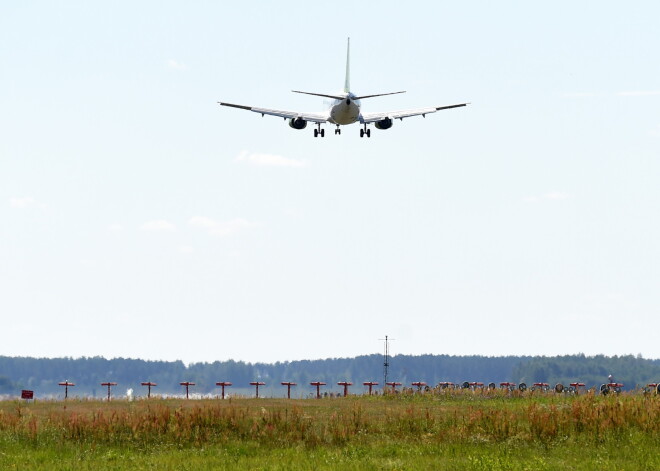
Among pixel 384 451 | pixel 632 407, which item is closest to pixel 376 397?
pixel 632 407

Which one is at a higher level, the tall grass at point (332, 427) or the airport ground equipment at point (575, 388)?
the airport ground equipment at point (575, 388)

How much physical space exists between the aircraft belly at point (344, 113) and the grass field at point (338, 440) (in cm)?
3641

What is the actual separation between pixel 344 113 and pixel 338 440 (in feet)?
138

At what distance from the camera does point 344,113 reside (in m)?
70.2

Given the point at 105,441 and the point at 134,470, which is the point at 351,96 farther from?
the point at 134,470

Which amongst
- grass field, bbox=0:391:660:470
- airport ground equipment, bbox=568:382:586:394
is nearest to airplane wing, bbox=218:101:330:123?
airport ground equipment, bbox=568:382:586:394

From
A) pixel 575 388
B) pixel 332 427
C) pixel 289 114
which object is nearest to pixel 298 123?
pixel 289 114

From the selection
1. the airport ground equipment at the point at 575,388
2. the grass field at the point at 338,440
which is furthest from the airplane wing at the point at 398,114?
the grass field at the point at 338,440

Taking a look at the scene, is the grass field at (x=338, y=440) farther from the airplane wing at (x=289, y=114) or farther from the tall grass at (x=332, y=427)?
the airplane wing at (x=289, y=114)

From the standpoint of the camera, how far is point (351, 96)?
230 ft

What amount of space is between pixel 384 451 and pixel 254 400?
19556 mm

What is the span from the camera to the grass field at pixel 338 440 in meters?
26.7

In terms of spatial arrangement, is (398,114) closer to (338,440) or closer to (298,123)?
(298,123)

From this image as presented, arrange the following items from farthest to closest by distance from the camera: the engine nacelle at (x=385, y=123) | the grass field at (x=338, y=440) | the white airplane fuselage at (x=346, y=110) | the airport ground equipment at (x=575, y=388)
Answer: the engine nacelle at (x=385, y=123) → the white airplane fuselage at (x=346, y=110) → the airport ground equipment at (x=575, y=388) → the grass field at (x=338, y=440)
